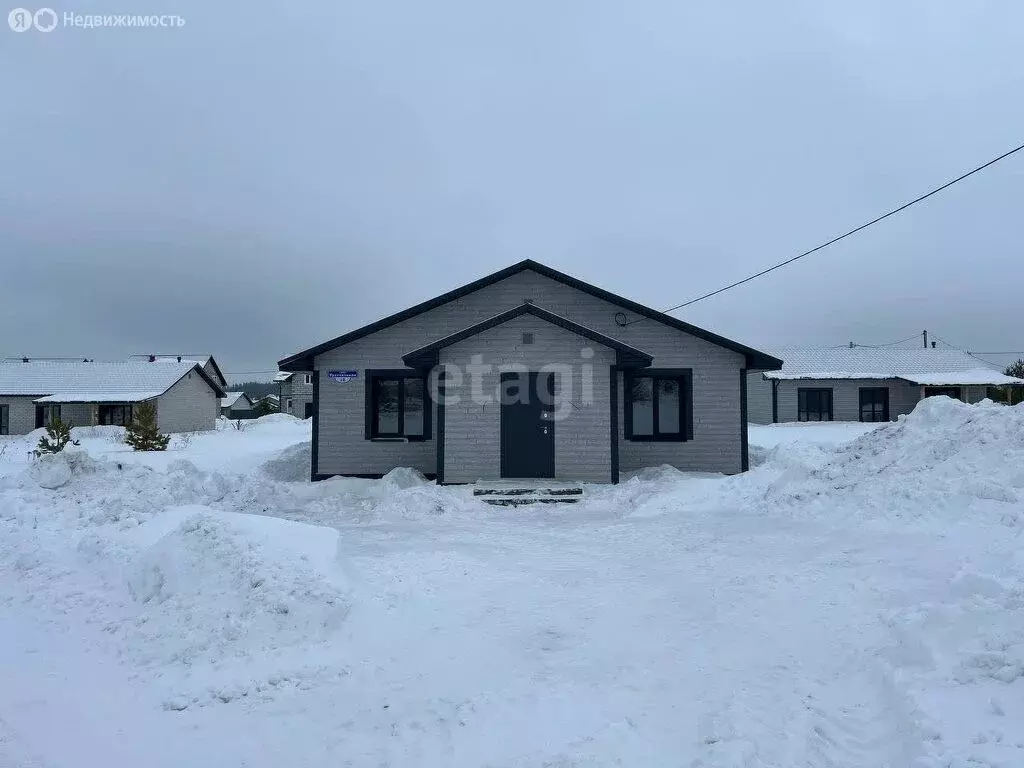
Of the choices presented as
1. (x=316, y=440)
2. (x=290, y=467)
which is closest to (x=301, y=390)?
(x=290, y=467)

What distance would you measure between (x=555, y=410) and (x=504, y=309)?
3767 mm

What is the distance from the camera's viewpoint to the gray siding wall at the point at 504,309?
14.5 meters

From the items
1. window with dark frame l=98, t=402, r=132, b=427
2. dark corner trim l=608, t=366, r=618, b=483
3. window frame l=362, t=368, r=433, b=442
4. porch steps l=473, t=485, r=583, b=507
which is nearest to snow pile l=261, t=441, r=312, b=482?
window frame l=362, t=368, r=433, b=442

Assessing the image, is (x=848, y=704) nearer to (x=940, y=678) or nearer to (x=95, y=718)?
(x=940, y=678)

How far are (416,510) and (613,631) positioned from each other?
617 centimetres

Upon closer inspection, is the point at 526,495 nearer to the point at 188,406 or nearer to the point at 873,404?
the point at 873,404

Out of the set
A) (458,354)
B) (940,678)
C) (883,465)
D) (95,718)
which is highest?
(458,354)

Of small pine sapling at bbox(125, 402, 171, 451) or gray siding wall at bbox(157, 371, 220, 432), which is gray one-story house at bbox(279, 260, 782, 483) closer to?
small pine sapling at bbox(125, 402, 171, 451)

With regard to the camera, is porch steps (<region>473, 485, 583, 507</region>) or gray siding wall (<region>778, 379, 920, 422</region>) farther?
gray siding wall (<region>778, 379, 920, 422</region>)

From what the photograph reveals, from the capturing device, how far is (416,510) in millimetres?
10758

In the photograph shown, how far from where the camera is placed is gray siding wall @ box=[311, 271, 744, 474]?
1450 cm

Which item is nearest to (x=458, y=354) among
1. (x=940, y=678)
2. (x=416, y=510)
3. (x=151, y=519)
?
(x=416, y=510)

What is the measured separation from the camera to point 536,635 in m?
5.20

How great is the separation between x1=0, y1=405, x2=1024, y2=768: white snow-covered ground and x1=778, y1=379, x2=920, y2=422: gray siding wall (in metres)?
25.1
